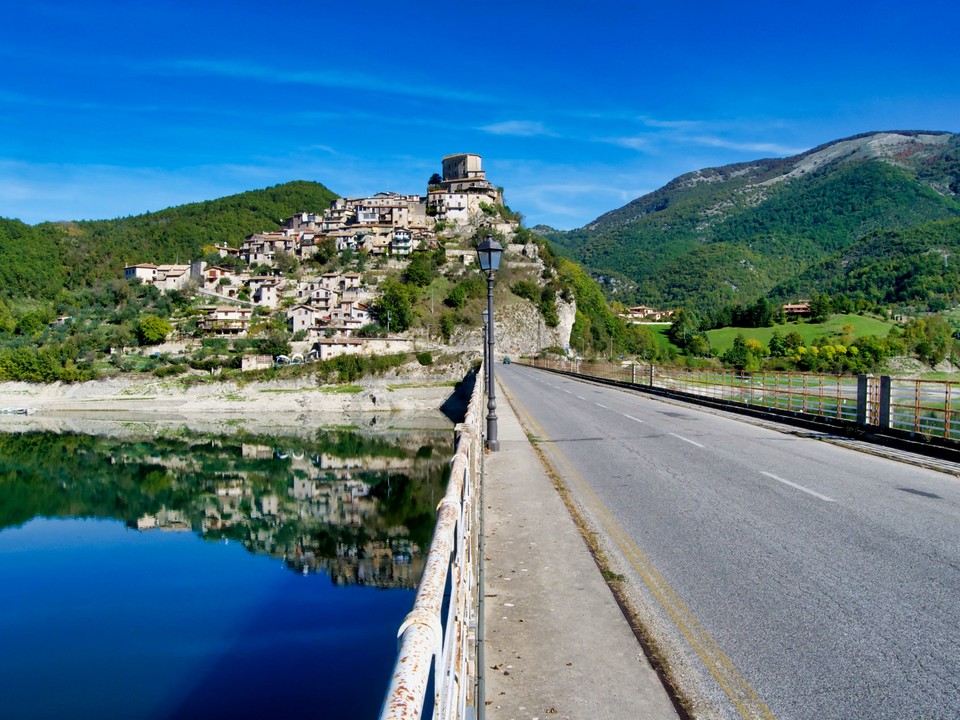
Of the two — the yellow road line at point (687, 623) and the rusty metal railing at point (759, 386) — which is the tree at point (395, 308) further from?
the yellow road line at point (687, 623)

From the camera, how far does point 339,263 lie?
143125 millimetres

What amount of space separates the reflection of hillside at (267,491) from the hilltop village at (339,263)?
1704 inches

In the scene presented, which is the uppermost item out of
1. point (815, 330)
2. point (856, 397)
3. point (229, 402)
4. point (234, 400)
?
point (815, 330)

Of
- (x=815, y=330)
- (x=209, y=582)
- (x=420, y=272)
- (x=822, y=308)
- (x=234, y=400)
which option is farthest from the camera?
(x=822, y=308)

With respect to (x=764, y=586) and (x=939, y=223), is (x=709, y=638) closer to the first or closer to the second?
(x=764, y=586)

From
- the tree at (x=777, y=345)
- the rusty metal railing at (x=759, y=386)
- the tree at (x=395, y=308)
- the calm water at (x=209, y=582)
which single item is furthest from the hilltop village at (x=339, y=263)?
the rusty metal railing at (x=759, y=386)

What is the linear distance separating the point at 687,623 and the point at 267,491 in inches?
1372

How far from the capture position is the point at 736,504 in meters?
10.8

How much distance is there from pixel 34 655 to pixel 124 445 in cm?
4067

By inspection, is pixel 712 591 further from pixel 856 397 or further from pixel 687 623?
pixel 856 397

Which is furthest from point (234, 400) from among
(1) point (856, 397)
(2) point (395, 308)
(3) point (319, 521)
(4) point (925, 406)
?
(4) point (925, 406)

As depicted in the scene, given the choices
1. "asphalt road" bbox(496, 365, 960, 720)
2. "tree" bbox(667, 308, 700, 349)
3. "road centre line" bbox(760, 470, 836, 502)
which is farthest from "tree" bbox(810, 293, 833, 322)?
Answer: "road centre line" bbox(760, 470, 836, 502)

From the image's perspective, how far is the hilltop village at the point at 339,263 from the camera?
11362cm

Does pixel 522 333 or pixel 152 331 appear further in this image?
pixel 522 333
